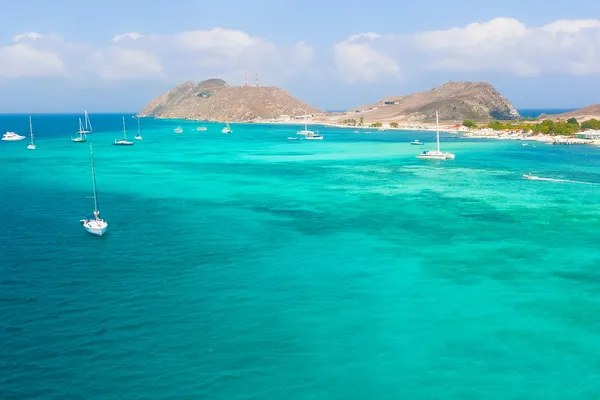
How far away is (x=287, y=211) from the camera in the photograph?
70.4m

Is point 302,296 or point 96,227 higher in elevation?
point 96,227

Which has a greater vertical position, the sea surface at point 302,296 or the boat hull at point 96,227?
the boat hull at point 96,227

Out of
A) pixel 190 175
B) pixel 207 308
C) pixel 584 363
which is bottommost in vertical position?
pixel 584 363

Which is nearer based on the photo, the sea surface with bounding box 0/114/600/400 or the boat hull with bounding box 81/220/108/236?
the sea surface with bounding box 0/114/600/400

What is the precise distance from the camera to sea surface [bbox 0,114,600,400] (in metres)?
28.9

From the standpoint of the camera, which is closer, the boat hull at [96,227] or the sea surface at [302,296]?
the sea surface at [302,296]

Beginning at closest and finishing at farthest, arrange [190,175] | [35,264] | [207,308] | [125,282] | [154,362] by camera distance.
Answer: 1. [154,362]
2. [207,308]
3. [125,282]
4. [35,264]
5. [190,175]

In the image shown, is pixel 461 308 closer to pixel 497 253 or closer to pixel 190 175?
pixel 497 253

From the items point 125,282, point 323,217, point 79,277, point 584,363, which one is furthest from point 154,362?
point 323,217

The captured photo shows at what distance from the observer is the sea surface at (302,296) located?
28891 mm

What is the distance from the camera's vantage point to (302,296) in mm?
39844

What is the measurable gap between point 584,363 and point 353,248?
24.4 metres

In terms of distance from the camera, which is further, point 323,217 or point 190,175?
point 190,175

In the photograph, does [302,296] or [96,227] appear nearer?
[302,296]
